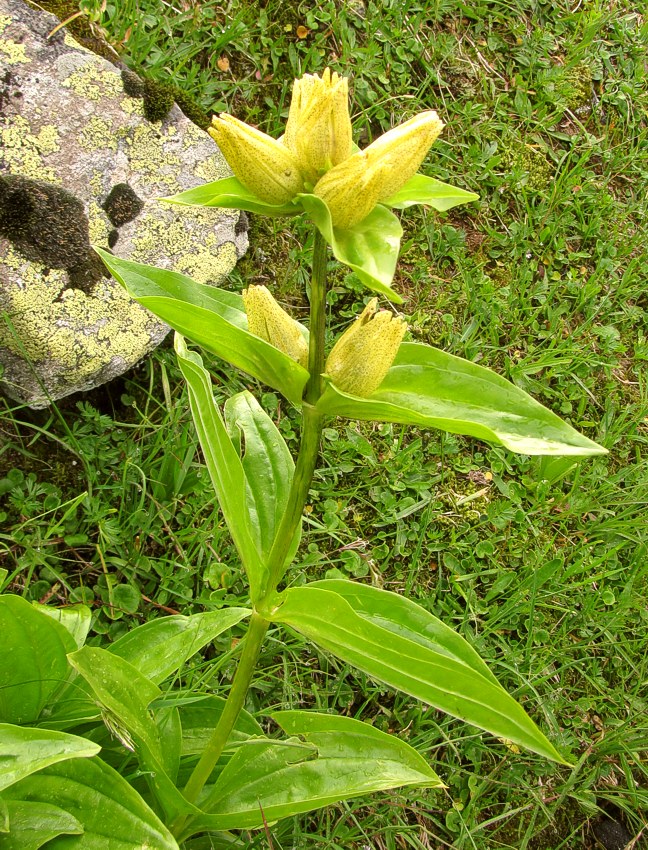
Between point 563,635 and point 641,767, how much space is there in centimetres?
50

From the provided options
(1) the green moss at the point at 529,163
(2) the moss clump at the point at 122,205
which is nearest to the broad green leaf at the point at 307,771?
(2) the moss clump at the point at 122,205

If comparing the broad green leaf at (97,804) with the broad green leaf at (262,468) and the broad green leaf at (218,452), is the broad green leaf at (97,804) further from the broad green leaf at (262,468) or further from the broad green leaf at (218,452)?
the broad green leaf at (262,468)

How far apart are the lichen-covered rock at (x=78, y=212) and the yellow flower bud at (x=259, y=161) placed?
1426mm

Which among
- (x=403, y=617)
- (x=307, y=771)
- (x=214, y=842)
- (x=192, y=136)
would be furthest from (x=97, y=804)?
(x=192, y=136)

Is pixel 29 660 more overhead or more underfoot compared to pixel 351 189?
more underfoot

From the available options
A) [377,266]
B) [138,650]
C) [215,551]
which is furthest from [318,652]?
[377,266]

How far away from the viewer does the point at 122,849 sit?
1.74 metres

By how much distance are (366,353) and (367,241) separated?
22cm

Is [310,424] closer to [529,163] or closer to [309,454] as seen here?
[309,454]

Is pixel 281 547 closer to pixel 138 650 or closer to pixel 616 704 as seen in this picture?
pixel 138 650

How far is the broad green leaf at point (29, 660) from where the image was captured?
6.32 ft

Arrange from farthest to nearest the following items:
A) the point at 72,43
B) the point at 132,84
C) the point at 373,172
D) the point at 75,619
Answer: the point at 132,84 < the point at 72,43 < the point at 75,619 < the point at 373,172

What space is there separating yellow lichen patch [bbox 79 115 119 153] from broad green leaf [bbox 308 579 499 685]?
193 centimetres

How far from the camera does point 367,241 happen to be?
1.47 metres
